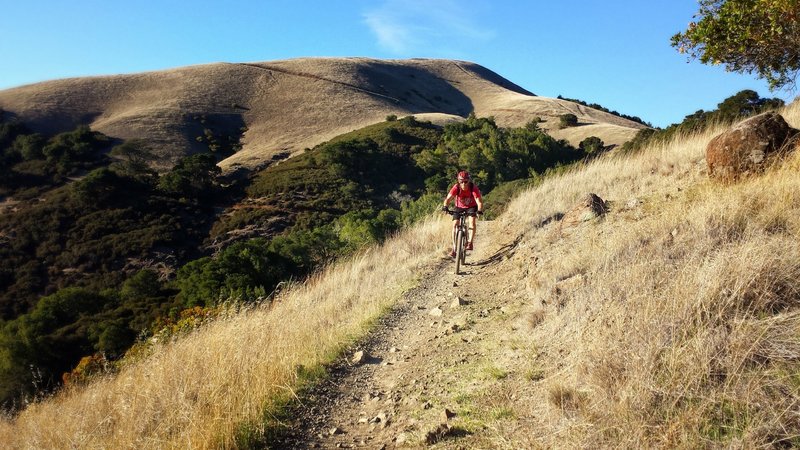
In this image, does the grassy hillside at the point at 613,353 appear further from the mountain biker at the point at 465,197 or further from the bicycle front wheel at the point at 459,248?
the mountain biker at the point at 465,197

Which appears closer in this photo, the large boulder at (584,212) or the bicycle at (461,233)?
the large boulder at (584,212)

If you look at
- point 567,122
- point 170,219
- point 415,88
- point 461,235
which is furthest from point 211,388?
point 415,88

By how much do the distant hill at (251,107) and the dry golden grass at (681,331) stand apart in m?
47.5

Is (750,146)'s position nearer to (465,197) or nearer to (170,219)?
(465,197)

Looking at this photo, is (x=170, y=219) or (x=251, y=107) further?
(x=251, y=107)

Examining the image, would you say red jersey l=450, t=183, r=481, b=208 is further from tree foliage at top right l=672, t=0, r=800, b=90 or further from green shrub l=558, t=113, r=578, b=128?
green shrub l=558, t=113, r=578, b=128

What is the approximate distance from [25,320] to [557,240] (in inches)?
814

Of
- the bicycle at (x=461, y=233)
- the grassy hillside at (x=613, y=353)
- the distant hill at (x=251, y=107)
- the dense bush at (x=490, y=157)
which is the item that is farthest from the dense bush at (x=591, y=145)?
the grassy hillside at (x=613, y=353)

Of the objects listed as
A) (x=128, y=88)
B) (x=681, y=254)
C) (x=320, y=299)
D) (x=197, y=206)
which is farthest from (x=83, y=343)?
(x=128, y=88)

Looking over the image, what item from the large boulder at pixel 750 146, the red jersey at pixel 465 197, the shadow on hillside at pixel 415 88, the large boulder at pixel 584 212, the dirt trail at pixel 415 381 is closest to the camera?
the dirt trail at pixel 415 381

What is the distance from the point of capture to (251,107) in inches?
2960

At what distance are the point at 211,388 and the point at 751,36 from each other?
981 cm

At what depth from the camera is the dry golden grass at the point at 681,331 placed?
2293mm

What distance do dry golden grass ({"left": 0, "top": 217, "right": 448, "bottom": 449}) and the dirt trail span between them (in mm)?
341
